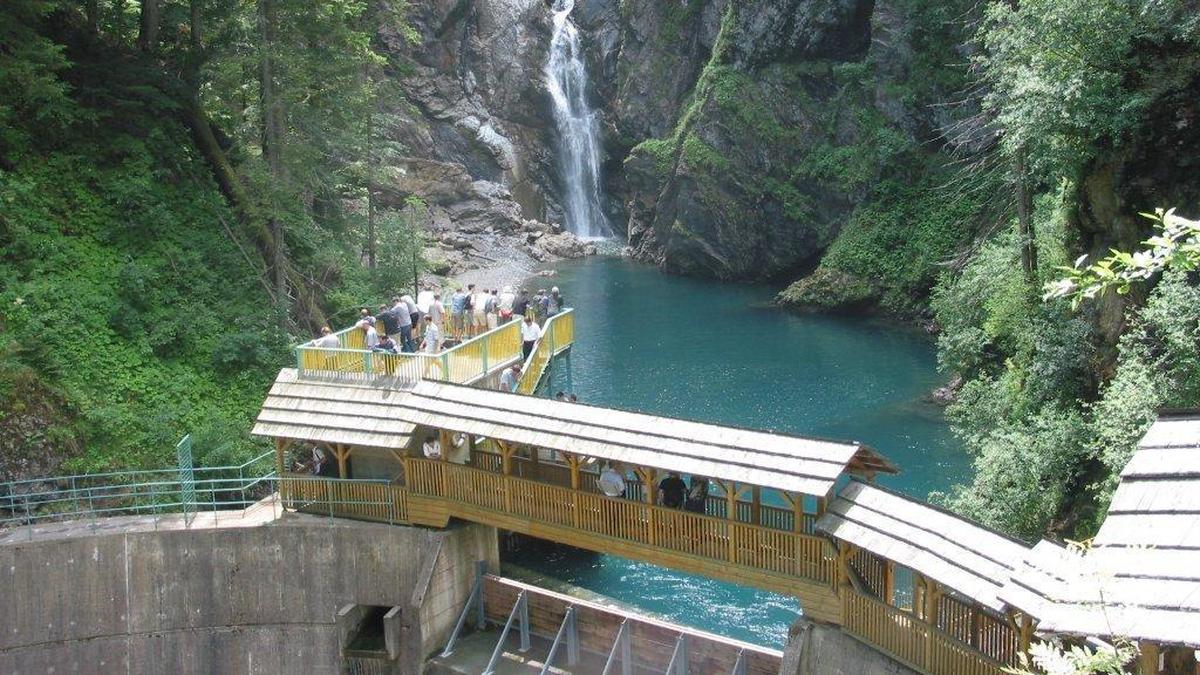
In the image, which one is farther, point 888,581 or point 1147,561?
point 888,581

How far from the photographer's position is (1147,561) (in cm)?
1116

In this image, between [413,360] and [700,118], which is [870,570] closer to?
[413,360]

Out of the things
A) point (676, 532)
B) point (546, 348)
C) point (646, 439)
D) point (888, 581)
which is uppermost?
point (546, 348)

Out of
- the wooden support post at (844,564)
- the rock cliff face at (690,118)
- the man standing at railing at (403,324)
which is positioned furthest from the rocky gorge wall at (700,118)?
the wooden support post at (844,564)

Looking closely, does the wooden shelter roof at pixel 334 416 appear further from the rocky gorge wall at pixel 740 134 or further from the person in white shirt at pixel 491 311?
the rocky gorge wall at pixel 740 134

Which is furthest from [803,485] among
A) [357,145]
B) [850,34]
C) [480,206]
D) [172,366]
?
[480,206]

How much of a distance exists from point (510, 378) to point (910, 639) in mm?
13254

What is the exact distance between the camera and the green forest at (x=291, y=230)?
80.8ft

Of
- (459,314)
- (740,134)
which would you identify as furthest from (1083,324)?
(740,134)

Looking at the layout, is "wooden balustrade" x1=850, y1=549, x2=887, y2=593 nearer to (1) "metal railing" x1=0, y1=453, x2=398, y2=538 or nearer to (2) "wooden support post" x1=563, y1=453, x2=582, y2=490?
(2) "wooden support post" x1=563, y1=453, x2=582, y2=490

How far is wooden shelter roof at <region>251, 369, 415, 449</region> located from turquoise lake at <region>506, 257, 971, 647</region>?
7555mm

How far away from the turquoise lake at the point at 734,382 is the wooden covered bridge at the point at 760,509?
5.08 meters

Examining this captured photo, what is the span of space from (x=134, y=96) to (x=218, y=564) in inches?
782

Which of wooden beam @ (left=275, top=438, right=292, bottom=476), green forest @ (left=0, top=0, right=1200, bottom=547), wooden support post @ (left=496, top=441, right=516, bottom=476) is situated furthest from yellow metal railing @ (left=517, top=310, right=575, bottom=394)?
green forest @ (left=0, top=0, right=1200, bottom=547)
